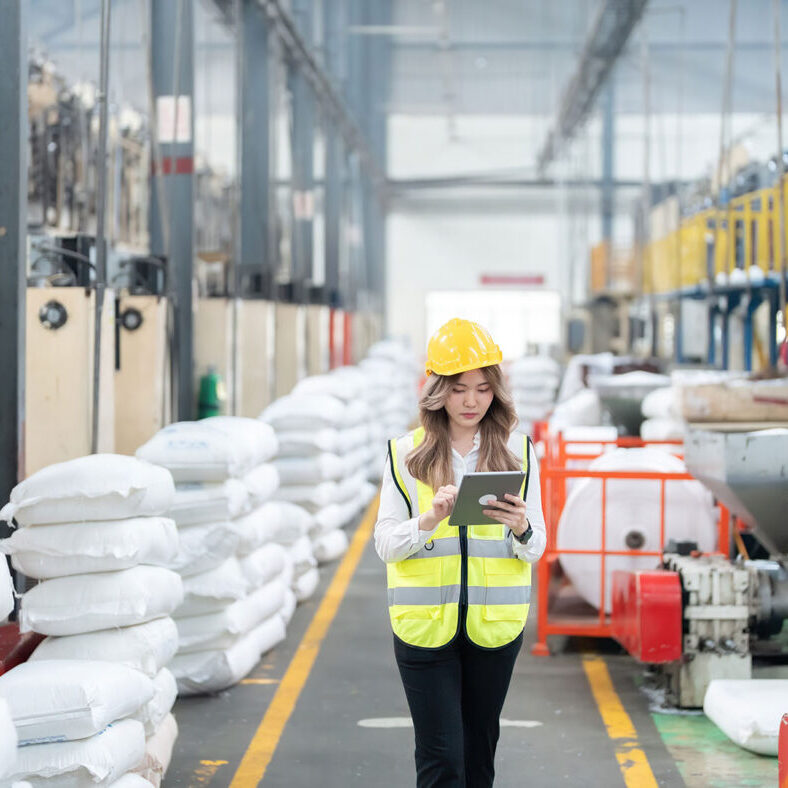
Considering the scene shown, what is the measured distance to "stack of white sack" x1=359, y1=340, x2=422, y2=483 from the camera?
17953 mm

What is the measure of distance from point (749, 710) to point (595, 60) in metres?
17.5

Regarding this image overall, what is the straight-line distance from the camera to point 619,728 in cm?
648

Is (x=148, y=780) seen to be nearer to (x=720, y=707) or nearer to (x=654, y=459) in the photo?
(x=720, y=707)

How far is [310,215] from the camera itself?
17.7 meters

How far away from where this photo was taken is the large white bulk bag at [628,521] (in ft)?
26.7

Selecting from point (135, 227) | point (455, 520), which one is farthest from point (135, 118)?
point (455, 520)

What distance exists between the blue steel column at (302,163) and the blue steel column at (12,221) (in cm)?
977

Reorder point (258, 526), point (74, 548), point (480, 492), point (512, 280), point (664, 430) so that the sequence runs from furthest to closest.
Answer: point (512, 280), point (664, 430), point (258, 526), point (74, 548), point (480, 492)

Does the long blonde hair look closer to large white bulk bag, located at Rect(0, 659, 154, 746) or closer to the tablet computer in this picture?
the tablet computer

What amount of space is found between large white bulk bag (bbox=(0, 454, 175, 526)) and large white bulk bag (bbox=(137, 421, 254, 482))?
1.65m

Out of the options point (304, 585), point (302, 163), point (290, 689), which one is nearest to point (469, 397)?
point (290, 689)

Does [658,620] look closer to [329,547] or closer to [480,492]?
[480,492]

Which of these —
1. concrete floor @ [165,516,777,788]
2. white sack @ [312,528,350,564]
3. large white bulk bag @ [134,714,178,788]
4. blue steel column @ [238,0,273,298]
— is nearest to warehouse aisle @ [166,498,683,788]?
concrete floor @ [165,516,777,788]

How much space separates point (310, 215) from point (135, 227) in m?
4.76
